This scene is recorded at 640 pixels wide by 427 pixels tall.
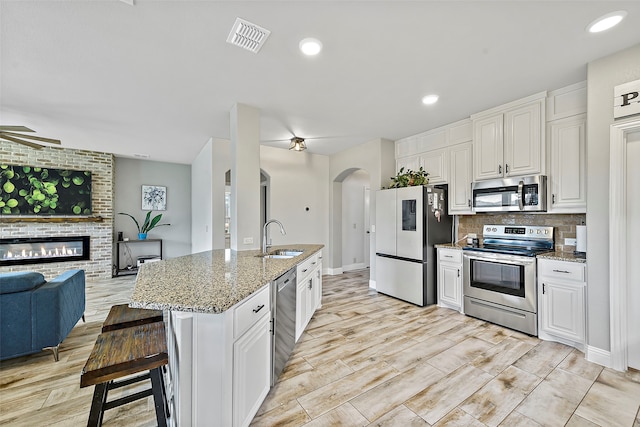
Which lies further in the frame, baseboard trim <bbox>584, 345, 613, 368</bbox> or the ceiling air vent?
baseboard trim <bbox>584, 345, 613, 368</bbox>

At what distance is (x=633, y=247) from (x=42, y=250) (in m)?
8.26

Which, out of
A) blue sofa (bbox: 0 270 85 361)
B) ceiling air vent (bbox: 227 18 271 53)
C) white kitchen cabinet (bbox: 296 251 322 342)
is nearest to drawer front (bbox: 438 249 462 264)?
white kitchen cabinet (bbox: 296 251 322 342)

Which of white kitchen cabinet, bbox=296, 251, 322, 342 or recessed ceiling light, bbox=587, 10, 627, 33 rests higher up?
recessed ceiling light, bbox=587, 10, 627, 33

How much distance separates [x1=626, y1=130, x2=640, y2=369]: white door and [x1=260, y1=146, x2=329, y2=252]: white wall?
4340mm

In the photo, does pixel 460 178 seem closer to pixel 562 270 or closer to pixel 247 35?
pixel 562 270

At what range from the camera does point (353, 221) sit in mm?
6328

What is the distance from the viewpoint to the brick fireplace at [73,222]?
484 cm

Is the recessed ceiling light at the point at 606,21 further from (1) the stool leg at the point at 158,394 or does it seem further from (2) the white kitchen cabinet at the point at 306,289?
(1) the stool leg at the point at 158,394

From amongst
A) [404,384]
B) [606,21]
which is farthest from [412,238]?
[606,21]

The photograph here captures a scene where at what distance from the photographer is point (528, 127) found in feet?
9.82

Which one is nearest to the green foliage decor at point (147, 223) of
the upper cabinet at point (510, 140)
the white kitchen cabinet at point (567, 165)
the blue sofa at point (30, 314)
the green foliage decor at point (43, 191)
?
the green foliage decor at point (43, 191)

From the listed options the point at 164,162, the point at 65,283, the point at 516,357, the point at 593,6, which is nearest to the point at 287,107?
the point at 593,6

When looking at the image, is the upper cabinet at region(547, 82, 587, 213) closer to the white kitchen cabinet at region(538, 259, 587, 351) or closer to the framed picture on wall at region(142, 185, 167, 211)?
the white kitchen cabinet at region(538, 259, 587, 351)

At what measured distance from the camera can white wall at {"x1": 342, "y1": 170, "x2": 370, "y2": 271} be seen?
616 centimetres
